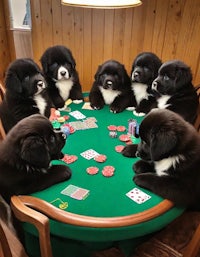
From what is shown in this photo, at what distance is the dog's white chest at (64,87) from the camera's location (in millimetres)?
3018

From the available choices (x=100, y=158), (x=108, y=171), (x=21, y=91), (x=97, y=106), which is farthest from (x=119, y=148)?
(x=21, y=91)

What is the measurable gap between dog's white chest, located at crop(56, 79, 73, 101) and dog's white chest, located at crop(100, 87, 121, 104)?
1.22 ft

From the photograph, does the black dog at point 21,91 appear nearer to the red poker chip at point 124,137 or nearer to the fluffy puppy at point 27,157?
the fluffy puppy at point 27,157

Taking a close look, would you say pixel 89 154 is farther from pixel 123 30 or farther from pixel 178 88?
pixel 123 30

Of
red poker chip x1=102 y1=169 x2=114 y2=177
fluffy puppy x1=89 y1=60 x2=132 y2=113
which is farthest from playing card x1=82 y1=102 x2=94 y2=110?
red poker chip x1=102 y1=169 x2=114 y2=177

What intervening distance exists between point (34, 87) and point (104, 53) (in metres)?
1.65

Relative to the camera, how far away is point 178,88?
2.57 metres

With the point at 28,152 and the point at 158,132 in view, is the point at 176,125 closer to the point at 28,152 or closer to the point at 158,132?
the point at 158,132

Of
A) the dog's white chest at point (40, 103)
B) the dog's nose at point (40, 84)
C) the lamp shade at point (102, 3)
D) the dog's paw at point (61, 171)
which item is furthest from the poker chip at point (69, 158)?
the lamp shade at point (102, 3)

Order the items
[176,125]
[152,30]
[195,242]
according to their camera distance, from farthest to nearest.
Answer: [152,30]
[176,125]
[195,242]

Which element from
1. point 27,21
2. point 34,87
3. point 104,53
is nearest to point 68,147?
point 34,87

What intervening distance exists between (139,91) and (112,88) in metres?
0.31

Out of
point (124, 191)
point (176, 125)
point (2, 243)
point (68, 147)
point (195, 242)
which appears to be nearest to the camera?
point (195, 242)

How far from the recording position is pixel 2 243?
5.24ft
